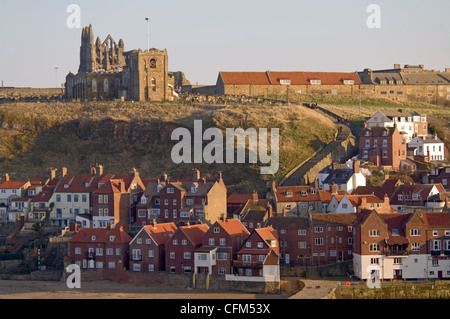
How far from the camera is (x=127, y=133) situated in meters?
96.7

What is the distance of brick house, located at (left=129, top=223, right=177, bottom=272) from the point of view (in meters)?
66.9

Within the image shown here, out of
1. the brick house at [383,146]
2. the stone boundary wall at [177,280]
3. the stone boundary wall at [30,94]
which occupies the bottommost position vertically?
the stone boundary wall at [177,280]

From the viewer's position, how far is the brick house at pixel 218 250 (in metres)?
64.8

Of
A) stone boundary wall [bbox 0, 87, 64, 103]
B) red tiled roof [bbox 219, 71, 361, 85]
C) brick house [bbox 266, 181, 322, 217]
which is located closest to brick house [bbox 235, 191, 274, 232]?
brick house [bbox 266, 181, 322, 217]

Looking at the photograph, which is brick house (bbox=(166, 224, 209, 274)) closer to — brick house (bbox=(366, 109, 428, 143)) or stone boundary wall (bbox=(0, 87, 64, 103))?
brick house (bbox=(366, 109, 428, 143))

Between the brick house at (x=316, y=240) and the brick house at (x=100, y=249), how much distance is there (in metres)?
10.2

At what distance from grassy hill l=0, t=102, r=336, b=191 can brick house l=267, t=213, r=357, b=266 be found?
17.8m

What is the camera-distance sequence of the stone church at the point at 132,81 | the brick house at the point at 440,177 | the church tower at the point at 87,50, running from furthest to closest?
1. the church tower at the point at 87,50
2. the stone church at the point at 132,81
3. the brick house at the point at 440,177

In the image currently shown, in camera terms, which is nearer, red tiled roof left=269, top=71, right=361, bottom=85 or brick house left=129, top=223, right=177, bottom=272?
brick house left=129, top=223, right=177, bottom=272

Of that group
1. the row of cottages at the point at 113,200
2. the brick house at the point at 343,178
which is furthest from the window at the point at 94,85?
the brick house at the point at 343,178

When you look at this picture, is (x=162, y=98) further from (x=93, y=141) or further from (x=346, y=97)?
(x=346, y=97)

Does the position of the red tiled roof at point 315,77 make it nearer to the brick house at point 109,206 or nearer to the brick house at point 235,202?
the brick house at point 235,202
